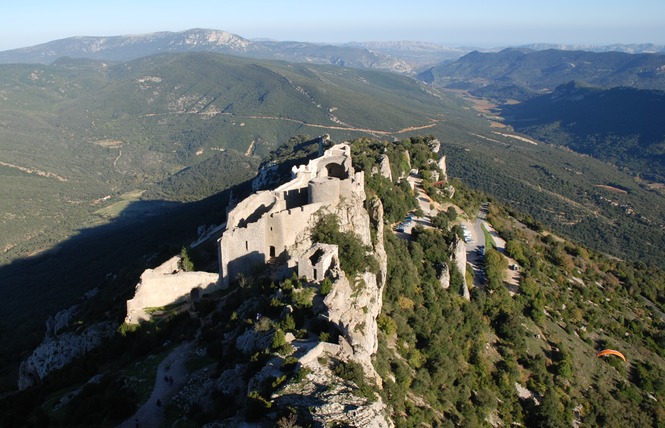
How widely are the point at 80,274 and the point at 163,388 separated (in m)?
59.1

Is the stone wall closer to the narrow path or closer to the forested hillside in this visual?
the forested hillside

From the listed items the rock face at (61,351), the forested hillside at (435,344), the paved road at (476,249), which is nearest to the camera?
the forested hillside at (435,344)

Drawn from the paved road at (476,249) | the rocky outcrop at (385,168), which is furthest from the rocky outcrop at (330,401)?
the rocky outcrop at (385,168)

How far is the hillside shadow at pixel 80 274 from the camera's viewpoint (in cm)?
4150

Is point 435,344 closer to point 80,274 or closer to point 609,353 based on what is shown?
point 609,353

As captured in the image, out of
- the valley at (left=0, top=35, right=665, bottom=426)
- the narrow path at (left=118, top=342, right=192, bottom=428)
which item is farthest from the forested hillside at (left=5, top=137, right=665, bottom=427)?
the narrow path at (left=118, top=342, right=192, bottom=428)

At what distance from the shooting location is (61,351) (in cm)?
2898

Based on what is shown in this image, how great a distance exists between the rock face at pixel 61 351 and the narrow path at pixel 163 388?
7.27 metres

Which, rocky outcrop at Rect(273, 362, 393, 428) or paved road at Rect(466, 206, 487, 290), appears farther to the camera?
paved road at Rect(466, 206, 487, 290)

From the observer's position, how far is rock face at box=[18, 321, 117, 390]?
28438 mm

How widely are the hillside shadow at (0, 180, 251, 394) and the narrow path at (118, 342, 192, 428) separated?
837cm

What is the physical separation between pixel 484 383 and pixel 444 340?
377 centimetres

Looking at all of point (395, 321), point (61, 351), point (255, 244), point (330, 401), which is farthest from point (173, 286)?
point (330, 401)

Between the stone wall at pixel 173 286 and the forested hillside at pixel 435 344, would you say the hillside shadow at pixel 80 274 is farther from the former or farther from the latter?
the forested hillside at pixel 435 344
